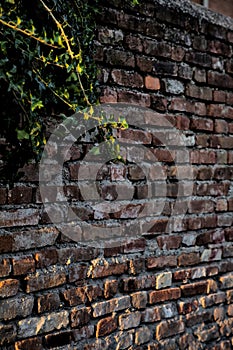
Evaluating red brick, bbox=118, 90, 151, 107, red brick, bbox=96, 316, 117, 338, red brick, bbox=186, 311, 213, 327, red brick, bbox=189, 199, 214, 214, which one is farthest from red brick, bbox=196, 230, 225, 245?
→ red brick, bbox=118, 90, 151, 107

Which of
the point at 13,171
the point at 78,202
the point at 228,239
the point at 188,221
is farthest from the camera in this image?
the point at 228,239

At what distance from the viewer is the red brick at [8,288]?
1.38 metres

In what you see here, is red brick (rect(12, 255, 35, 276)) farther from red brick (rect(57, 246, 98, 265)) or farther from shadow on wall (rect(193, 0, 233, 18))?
shadow on wall (rect(193, 0, 233, 18))

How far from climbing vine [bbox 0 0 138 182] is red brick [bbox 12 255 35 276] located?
1.10ft

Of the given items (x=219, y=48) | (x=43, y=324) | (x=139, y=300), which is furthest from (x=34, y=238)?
(x=219, y=48)

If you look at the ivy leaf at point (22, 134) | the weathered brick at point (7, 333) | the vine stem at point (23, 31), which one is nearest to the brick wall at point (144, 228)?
the weathered brick at point (7, 333)

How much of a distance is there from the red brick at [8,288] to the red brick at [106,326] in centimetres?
37

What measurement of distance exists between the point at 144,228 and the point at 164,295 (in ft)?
1.01

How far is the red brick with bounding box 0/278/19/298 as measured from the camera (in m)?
1.38

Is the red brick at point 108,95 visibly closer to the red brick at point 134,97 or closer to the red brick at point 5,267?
the red brick at point 134,97

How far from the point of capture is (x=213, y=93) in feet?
6.34

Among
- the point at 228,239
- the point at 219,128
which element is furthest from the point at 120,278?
the point at 219,128

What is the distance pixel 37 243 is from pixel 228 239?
98 cm

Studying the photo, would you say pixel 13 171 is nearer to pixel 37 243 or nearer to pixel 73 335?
pixel 37 243
